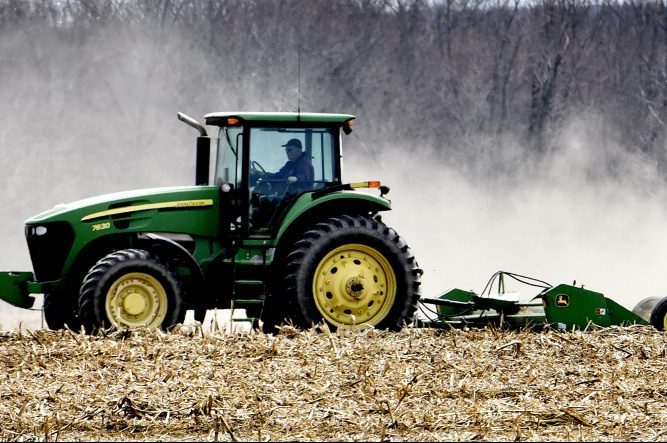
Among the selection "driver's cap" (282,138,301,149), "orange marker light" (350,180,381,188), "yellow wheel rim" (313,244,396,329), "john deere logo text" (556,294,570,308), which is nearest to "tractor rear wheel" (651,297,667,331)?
"john deere logo text" (556,294,570,308)

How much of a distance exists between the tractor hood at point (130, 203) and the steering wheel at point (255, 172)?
45cm

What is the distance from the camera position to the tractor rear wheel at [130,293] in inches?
511

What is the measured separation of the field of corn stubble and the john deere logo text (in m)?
0.70

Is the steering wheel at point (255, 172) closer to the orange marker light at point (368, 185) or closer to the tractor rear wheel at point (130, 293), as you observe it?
the orange marker light at point (368, 185)

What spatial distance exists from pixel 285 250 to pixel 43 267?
2494 mm

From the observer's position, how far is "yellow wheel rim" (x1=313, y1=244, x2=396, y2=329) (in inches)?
537

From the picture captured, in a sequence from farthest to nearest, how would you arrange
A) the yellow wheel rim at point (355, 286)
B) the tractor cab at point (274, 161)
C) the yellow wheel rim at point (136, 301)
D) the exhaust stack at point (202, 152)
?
the exhaust stack at point (202, 152)
the tractor cab at point (274, 161)
the yellow wheel rim at point (355, 286)
the yellow wheel rim at point (136, 301)

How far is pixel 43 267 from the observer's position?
44.9ft

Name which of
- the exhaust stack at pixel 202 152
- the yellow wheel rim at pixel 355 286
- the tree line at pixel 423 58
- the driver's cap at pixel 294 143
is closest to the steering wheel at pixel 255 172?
the driver's cap at pixel 294 143

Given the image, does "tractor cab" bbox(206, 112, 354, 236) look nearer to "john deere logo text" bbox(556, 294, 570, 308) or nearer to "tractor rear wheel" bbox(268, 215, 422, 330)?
"tractor rear wheel" bbox(268, 215, 422, 330)

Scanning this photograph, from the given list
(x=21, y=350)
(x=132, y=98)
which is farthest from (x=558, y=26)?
(x=21, y=350)

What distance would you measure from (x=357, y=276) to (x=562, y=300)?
2101 millimetres

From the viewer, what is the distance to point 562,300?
13523mm

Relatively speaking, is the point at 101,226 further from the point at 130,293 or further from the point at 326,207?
the point at 326,207
